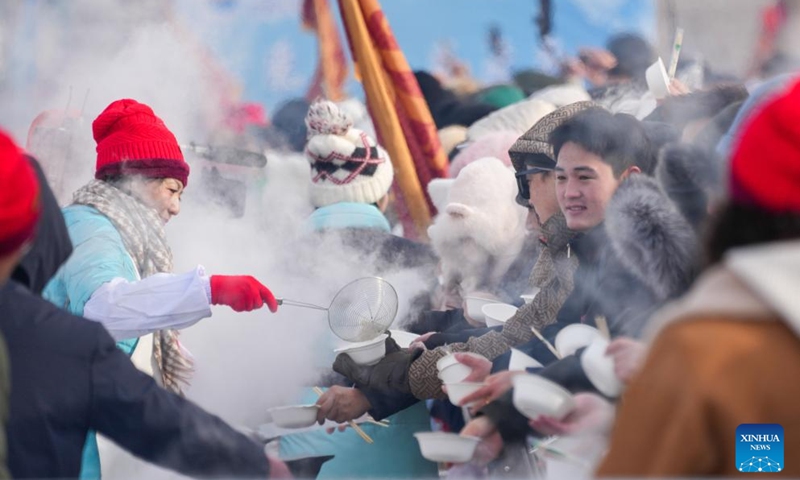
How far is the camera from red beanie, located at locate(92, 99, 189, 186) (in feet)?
13.1

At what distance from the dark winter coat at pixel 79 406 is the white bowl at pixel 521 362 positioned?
3.02 feet

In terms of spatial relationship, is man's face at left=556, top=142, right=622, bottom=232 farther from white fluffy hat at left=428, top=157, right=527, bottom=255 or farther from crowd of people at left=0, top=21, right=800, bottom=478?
white fluffy hat at left=428, top=157, right=527, bottom=255

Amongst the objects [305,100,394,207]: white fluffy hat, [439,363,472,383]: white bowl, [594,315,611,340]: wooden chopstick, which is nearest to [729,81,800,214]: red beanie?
[594,315,611,340]: wooden chopstick

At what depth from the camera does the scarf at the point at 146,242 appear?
3.80 metres

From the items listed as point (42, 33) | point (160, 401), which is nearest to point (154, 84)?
point (42, 33)

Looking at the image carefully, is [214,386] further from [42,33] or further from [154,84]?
[42,33]

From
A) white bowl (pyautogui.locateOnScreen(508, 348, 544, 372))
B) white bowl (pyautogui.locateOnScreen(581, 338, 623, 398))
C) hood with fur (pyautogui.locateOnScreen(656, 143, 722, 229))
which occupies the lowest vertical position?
white bowl (pyautogui.locateOnScreen(508, 348, 544, 372))

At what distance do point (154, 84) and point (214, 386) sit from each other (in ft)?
5.47

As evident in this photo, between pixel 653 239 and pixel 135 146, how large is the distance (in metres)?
2.19

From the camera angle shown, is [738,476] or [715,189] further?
[715,189]

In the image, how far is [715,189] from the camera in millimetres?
2826

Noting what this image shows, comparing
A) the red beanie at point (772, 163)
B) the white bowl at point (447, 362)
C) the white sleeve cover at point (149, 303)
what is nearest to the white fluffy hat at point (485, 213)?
the white bowl at point (447, 362)

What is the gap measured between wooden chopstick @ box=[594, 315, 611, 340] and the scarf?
1819 millimetres

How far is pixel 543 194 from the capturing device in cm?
388
